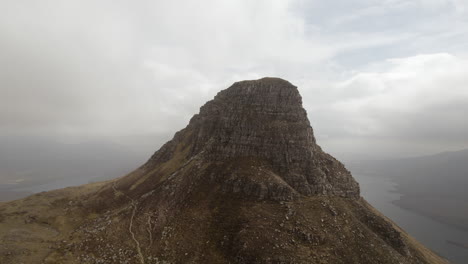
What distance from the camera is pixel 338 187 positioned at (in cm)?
8312

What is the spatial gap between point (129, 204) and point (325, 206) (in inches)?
2812

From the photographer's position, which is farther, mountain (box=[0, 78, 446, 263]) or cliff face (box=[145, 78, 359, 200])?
cliff face (box=[145, 78, 359, 200])

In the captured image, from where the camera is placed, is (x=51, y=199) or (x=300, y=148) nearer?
(x=300, y=148)

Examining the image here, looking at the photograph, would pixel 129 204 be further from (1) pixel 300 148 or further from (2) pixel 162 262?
(1) pixel 300 148

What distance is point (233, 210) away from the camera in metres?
68.1

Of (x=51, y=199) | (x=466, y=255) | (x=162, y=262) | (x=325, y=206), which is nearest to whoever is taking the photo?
(x=162, y=262)

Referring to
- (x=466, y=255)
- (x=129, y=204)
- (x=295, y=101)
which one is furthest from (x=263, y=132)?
(x=466, y=255)

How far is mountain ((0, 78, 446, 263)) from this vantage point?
59.2 metres

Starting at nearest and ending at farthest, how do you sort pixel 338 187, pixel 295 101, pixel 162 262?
pixel 162 262 → pixel 338 187 → pixel 295 101

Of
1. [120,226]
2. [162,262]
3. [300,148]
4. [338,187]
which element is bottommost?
[162,262]

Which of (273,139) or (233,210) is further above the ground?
(273,139)

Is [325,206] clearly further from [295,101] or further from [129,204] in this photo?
[129,204]

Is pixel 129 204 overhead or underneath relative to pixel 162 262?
overhead

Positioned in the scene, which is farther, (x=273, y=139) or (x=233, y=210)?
(x=273, y=139)
